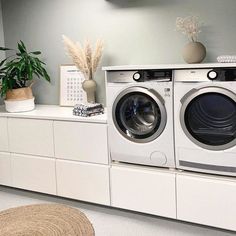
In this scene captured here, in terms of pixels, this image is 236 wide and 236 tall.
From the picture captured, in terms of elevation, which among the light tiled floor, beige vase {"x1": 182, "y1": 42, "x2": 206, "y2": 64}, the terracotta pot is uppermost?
beige vase {"x1": 182, "y1": 42, "x2": 206, "y2": 64}

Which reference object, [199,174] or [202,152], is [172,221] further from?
[202,152]

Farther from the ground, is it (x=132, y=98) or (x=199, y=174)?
(x=132, y=98)

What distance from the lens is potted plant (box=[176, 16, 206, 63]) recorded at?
8.88 feet

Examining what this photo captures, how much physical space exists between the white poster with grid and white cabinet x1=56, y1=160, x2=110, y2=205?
784 millimetres

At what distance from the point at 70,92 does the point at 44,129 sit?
0.65 meters

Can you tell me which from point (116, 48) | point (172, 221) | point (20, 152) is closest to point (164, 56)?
point (116, 48)

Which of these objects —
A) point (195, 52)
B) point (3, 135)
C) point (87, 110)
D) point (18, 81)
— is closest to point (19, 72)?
point (18, 81)

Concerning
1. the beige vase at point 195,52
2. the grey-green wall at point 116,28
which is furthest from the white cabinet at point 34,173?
the beige vase at point 195,52

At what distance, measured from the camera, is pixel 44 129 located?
3111mm

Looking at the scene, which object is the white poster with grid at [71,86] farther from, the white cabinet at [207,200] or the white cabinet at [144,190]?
the white cabinet at [207,200]

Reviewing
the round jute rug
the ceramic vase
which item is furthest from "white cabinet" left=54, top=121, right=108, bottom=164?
the round jute rug

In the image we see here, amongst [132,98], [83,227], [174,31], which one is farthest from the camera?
[174,31]

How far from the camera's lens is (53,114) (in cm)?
314

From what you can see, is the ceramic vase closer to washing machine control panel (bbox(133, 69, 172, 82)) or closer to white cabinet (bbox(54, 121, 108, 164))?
white cabinet (bbox(54, 121, 108, 164))
